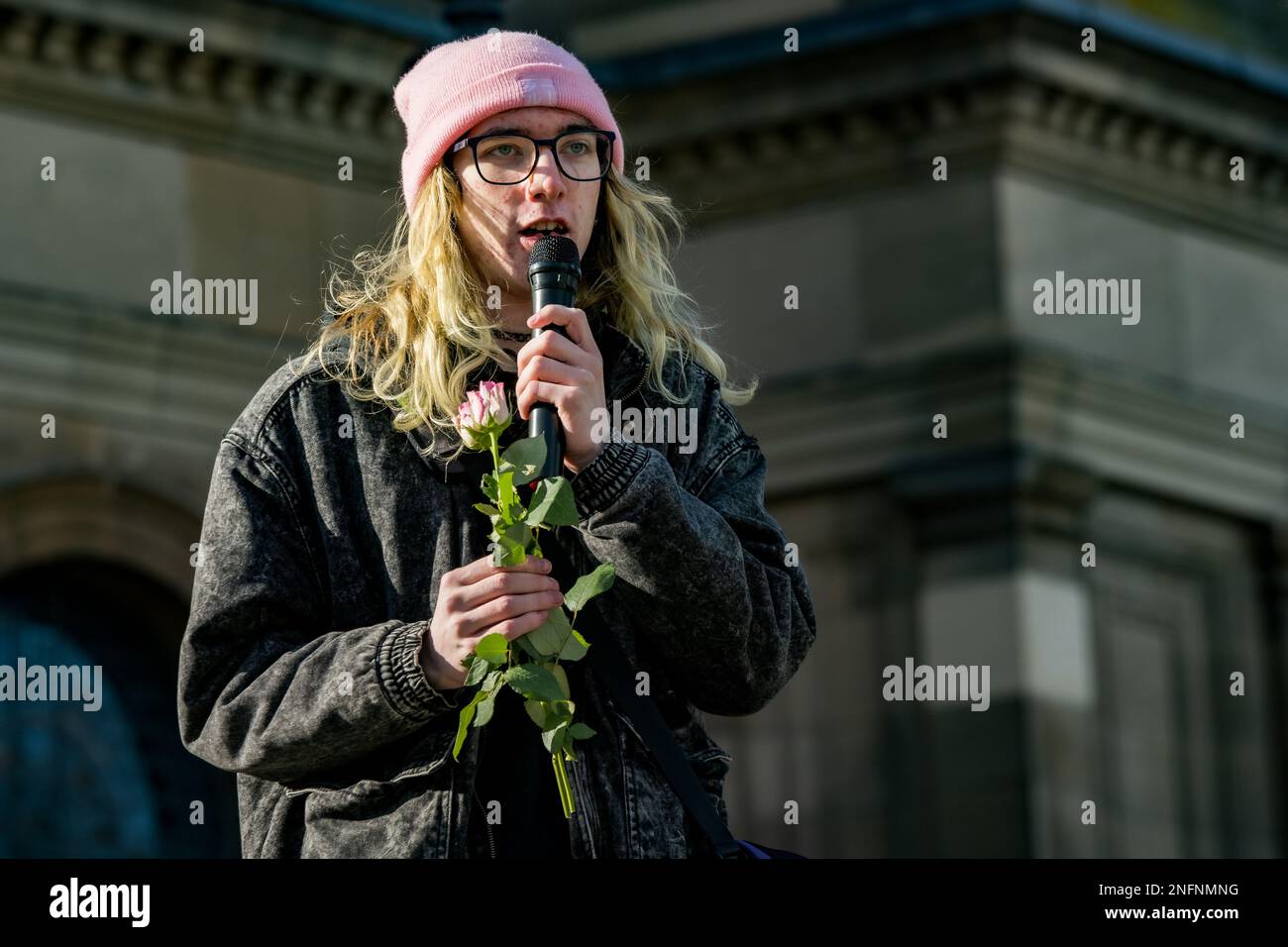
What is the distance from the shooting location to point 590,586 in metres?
4.76

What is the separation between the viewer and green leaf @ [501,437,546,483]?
4758 mm

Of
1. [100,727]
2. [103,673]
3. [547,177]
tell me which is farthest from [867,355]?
[547,177]

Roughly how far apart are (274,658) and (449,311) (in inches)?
25.9

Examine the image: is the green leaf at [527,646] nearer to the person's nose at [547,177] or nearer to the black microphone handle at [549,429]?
the black microphone handle at [549,429]

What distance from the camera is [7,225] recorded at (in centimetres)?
1580

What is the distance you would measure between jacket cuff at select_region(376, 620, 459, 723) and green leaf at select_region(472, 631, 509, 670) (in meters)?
0.14

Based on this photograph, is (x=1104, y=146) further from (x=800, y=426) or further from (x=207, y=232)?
(x=207, y=232)

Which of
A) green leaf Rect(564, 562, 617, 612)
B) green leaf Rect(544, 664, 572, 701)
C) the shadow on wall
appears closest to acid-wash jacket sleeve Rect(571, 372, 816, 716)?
green leaf Rect(564, 562, 617, 612)

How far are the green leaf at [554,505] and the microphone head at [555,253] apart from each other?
41cm

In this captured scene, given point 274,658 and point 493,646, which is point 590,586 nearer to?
Answer: point 493,646

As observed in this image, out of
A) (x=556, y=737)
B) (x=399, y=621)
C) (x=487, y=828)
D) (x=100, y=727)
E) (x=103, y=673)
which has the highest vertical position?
(x=103, y=673)

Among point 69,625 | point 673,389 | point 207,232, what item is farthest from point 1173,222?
point 673,389
